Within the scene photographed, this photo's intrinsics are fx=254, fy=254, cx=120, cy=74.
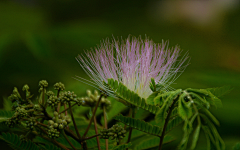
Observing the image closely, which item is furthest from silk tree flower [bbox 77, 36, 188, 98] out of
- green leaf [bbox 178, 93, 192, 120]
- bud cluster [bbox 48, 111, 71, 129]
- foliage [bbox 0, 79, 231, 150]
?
green leaf [bbox 178, 93, 192, 120]

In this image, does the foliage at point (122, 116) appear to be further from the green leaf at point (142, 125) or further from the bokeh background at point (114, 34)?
the bokeh background at point (114, 34)

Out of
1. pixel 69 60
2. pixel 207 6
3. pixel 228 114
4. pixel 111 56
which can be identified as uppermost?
pixel 207 6

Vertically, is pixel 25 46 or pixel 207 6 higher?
pixel 207 6

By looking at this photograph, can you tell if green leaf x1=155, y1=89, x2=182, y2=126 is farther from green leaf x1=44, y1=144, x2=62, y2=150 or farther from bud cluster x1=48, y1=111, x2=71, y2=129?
green leaf x1=44, y1=144, x2=62, y2=150

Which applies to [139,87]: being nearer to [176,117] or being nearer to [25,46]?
[176,117]

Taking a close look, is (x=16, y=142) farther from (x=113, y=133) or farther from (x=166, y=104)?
(x=166, y=104)

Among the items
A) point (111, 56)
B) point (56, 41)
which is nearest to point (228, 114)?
point (111, 56)
